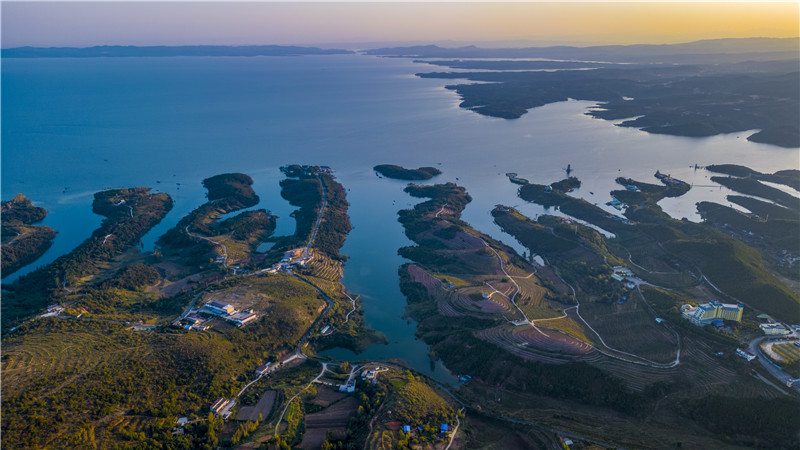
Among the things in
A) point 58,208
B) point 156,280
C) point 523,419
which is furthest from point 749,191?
point 58,208

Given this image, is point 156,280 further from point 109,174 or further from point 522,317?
point 109,174

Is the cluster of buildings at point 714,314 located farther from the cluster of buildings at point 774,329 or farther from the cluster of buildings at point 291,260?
the cluster of buildings at point 291,260

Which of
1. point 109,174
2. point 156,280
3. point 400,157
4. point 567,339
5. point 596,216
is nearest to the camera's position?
point 567,339

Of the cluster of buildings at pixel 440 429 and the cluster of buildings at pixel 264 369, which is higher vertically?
the cluster of buildings at pixel 440 429

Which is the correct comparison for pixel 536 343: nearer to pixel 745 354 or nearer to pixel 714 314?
pixel 745 354

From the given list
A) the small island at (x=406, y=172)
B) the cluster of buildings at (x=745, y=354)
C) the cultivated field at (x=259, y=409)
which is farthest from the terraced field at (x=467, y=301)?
the small island at (x=406, y=172)

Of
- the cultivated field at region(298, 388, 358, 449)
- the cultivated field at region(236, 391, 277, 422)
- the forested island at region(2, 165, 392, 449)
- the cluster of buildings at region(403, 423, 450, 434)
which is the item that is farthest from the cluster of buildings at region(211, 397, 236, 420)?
the cluster of buildings at region(403, 423, 450, 434)
